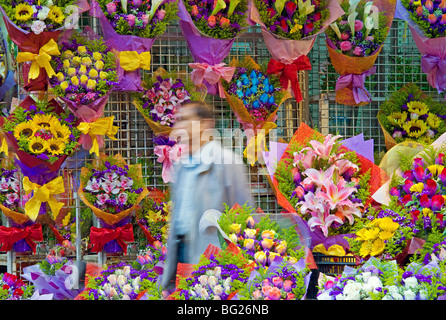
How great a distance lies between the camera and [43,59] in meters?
3.69

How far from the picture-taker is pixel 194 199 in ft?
8.36

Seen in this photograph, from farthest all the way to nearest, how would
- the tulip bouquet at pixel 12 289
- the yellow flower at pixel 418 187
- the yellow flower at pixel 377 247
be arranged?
the tulip bouquet at pixel 12 289, the yellow flower at pixel 418 187, the yellow flower at pixel 377 247

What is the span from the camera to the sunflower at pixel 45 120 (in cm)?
376

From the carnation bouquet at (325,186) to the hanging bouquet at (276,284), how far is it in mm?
531

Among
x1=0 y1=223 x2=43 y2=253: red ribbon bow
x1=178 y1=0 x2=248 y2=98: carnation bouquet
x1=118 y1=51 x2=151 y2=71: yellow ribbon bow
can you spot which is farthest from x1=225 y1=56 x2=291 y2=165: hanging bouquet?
x1=0 y1=223 x2=43 y2=253: red ribbon bow

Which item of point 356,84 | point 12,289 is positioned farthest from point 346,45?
point 12,289

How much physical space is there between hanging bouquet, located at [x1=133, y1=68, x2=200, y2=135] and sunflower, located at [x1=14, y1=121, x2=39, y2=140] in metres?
0.69

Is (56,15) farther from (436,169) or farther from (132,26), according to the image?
(436,169)

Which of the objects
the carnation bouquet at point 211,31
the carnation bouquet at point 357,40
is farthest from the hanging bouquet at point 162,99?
the carnation bouquet at point 357,40

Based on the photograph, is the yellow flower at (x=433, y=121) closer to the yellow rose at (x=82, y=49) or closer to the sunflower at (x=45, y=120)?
the yellow rose at (x=82, y=49)

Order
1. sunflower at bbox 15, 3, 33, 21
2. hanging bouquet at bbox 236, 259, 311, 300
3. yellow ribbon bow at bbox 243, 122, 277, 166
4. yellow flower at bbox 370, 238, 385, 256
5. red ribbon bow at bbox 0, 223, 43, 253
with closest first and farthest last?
hanging bouquet at bbox 236, 259, 311, 300 < yellow flower at bbox 370, 238, 385, 256 < sunflower at bbox 15, 3, 33, 21 < yellow ribbon bow at bbox 243, 122, 277, 166 < red ribbon bow at bbox 0, 223, 43, 253

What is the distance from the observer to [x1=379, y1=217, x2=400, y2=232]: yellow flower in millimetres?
2453

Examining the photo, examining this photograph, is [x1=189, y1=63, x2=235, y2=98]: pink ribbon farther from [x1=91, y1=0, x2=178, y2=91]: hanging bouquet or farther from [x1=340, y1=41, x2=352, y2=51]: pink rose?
[x1=340, y1=41, x2=352, y2=51]: pink rose
